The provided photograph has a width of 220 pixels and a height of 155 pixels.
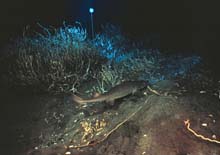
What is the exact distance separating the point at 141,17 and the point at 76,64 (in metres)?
6.61

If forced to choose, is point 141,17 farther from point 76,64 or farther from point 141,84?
point 141,84

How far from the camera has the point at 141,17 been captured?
46.3ft

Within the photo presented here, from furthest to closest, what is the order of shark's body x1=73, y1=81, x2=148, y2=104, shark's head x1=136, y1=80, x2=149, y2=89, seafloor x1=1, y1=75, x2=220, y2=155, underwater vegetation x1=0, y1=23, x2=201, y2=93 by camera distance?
underwater vegetation x1=0, y1=23, x2=201, y2=93 < shark's head x1=136, y1=80, x2=149, y2=89 < shark's body x1=73, y1=81, x2=148, y2=104 < seafloor x1=1, y1=75, x2=220, y2=155

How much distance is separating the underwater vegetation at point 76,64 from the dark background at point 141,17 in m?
1.87

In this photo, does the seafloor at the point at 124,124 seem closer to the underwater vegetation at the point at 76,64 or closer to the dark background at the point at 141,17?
the underwater vegetation at the point at 76,64

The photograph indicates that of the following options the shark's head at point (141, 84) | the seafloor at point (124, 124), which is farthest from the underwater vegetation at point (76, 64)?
the shark's head at point (141, 84)

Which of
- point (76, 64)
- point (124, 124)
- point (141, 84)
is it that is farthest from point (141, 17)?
point (124, 124)

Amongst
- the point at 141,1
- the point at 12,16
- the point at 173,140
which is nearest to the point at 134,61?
the point at 173,140

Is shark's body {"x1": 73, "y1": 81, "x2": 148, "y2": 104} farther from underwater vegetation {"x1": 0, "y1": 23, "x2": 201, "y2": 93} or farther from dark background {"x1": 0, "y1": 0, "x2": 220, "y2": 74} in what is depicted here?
dark background {"x1": 0, "y1": 0, "x2": 220, "y2": 74}

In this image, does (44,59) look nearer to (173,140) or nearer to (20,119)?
(20,119)

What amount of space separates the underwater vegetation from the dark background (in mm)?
1872

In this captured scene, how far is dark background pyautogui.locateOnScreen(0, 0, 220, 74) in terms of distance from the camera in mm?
10766

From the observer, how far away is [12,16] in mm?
14797

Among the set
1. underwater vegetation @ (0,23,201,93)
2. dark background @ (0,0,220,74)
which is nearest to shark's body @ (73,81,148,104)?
underwater vegetation @ (0,23,201,93)
